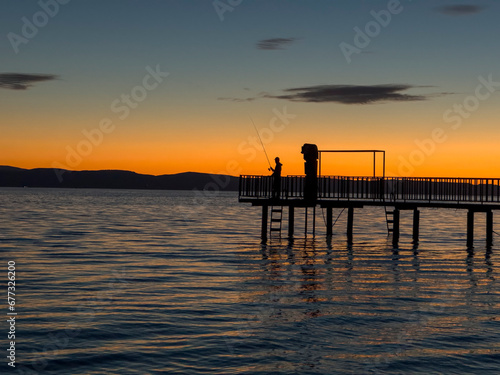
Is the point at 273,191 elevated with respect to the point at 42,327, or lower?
elevated

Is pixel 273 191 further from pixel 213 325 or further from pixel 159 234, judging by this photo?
pixel 213 325

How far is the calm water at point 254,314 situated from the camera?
13.0m

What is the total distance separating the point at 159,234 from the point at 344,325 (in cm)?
3536

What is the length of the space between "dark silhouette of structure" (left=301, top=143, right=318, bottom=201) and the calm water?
6158mm

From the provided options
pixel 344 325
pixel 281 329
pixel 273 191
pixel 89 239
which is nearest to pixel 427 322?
pixel 344 325

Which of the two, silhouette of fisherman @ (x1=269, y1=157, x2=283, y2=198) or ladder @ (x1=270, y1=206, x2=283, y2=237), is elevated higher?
silhouette of fisherman @ (x1=269, y1=157, x2=283, y2=198)

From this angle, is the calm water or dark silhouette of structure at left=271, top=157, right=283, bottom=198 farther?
dark silhouette of structure at left=271, top=157, right=283, bottom=198

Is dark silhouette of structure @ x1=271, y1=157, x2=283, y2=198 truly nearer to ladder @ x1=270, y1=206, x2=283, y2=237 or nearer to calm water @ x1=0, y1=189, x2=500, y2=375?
ladder @ x1=270, y1=206, x2=283, y2=237

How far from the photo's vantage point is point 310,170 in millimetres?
38531

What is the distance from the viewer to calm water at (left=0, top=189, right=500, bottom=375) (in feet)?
42.8

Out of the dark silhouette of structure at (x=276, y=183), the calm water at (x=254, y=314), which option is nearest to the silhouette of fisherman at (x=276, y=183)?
the dark silhouette of structure at (x=276, y=183)

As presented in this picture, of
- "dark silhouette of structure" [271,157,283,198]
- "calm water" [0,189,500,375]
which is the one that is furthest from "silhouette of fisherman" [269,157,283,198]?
"calm water" [0,189,500,375]

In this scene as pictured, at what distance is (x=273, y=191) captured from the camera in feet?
128

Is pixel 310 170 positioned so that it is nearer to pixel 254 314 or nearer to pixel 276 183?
pixel 276 183
